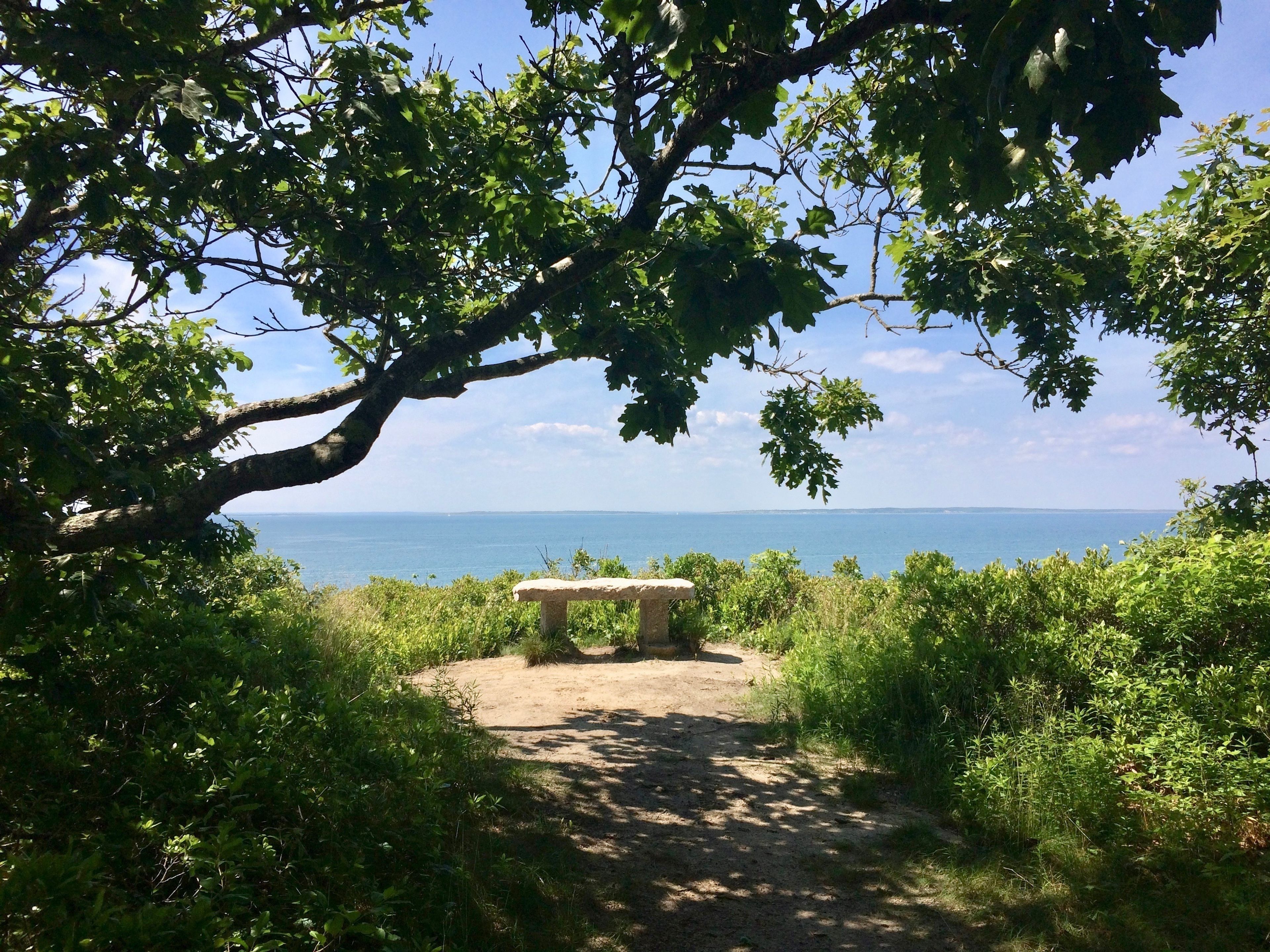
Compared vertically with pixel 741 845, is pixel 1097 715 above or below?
above

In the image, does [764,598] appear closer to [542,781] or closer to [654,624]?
[654,624]

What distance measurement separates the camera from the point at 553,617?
12211 millimetres

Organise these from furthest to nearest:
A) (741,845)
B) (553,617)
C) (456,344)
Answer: (553,617), (741,845), (456,344)

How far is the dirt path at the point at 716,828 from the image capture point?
418 cm

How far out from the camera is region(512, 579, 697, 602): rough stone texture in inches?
468

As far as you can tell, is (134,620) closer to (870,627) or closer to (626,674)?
(626,674)

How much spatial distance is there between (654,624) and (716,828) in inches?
266

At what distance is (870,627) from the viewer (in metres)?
9.92

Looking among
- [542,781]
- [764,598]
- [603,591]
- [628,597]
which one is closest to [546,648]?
[603,591]

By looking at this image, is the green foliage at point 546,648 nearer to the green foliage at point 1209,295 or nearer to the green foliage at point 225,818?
the green foliage at point 225,818

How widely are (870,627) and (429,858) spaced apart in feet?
23.9

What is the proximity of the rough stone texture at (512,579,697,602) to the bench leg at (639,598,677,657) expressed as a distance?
0.23m

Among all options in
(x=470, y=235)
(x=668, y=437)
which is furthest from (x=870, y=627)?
(x=470, y=235)

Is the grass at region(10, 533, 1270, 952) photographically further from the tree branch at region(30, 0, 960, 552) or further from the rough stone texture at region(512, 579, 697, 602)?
the rough stone texture at region(512, 579, 697, 602)
